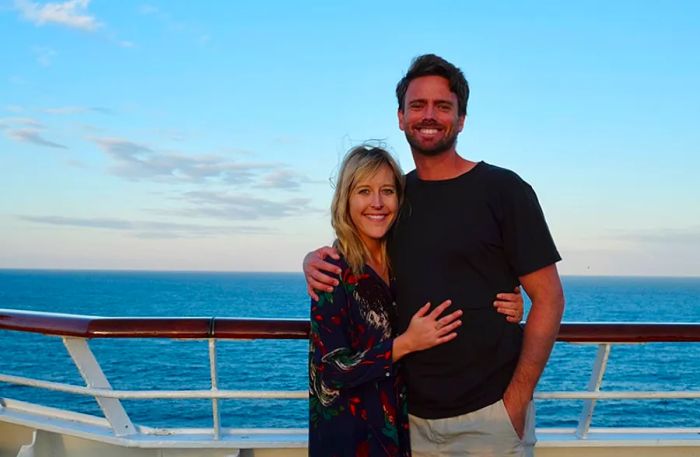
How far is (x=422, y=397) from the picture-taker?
192cm

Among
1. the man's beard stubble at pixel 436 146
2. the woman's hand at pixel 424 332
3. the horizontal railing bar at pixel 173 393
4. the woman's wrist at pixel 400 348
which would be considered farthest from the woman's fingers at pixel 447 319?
the horizontal railing bar at pixel 173 393

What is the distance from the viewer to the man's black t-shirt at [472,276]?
1875 millimetres

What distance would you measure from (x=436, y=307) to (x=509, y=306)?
23 centimetres

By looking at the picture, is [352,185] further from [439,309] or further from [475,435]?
[475,435]

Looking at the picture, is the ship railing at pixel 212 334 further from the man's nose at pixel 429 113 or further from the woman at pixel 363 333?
the man's nose at pixel 429 113

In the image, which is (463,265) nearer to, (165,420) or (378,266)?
(378,266)

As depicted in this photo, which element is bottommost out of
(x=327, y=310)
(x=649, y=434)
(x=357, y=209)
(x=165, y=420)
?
(x=165, y=420)

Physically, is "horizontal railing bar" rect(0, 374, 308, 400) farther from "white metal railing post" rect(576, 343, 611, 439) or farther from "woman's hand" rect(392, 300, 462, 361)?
"white metal railing post" rect(576, 343, 611, 439)

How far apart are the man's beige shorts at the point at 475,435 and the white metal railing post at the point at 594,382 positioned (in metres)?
0.67

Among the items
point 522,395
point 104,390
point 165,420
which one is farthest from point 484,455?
point 165,420

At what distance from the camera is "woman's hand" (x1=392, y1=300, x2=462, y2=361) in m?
1.77

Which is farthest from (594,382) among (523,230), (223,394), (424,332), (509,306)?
(223,394)

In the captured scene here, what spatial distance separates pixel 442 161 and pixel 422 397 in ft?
2.36

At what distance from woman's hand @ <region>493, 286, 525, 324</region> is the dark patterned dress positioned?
13.2 inches
